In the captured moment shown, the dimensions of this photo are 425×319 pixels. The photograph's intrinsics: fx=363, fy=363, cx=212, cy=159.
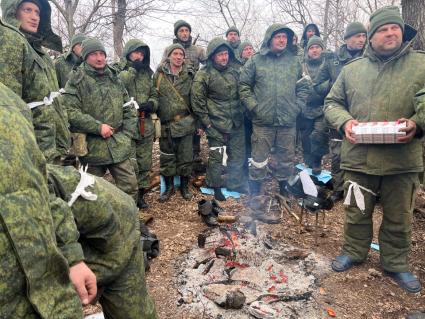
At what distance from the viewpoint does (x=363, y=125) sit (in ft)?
11.3

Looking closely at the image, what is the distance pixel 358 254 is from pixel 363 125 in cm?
146

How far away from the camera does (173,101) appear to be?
5957mm

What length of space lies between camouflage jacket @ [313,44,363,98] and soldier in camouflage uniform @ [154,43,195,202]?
2.30 metres

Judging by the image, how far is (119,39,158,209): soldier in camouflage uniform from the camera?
18.6 feet

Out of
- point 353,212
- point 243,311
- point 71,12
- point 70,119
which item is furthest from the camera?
point 71,12

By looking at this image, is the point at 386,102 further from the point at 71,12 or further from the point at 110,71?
the point at 71,12

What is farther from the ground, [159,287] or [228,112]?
[228,112]

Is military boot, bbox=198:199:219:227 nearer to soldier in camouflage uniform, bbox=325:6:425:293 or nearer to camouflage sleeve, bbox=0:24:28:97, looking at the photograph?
soldier in camouflage uniform, bbox=325:6:425:293

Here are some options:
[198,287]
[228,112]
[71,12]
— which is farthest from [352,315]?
[71,12]

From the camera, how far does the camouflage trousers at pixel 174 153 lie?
6094 mm

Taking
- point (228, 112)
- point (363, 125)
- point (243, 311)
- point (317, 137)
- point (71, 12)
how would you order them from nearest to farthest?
point (243, 311), point (363, 125), point (228, 112), point (317, 137), point (71, 12)

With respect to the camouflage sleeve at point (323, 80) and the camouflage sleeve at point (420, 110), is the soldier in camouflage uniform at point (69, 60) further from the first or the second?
the camouflage sleeve at point (420, 110)

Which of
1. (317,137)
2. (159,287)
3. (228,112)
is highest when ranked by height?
(228,112)

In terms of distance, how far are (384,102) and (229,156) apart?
3299mm
